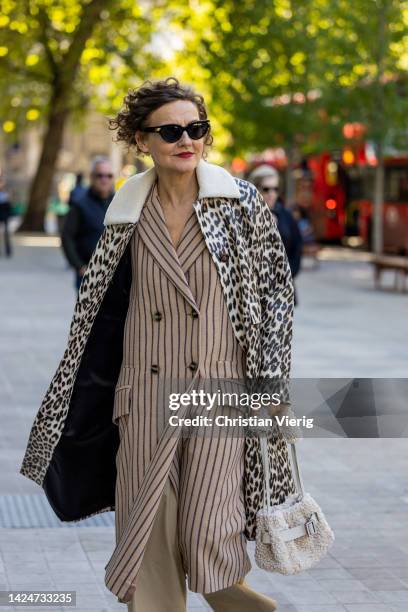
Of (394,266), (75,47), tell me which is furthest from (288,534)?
(75,47)

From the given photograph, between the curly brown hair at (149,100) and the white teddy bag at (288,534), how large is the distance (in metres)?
0.99

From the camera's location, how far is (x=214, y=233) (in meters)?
3.95

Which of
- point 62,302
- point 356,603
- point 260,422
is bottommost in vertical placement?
point 62,302

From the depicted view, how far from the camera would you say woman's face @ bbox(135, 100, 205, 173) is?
398 cm

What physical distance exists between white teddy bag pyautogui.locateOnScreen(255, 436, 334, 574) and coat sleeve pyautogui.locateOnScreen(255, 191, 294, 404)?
0.65 ft

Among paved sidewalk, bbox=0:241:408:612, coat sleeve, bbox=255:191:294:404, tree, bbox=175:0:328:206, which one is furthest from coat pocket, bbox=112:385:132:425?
tree, bbox=175:0:328:206

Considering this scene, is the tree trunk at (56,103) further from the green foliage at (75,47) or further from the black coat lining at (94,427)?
the black coat lining at (94,427)

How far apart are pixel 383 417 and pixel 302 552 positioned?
15.9 ft

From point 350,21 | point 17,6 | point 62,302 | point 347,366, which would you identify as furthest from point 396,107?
point 347,366

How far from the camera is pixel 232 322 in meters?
3.93

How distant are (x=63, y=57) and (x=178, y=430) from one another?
30124mm

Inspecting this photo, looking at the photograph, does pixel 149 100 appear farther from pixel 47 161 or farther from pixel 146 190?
pixel 47 161

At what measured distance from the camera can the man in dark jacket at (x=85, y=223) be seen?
33.6 ft

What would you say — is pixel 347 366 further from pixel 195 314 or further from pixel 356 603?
pixel 195 314
